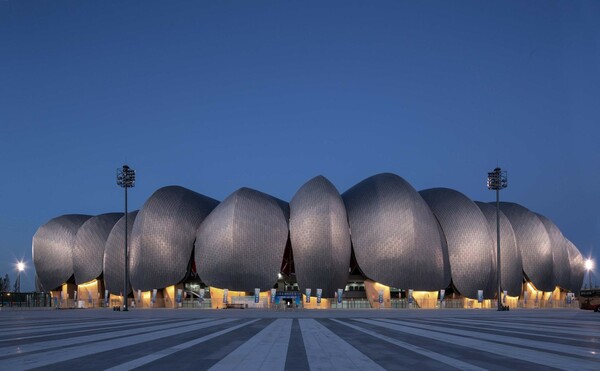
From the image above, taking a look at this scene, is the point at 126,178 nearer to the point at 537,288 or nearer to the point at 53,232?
the point at 53,232

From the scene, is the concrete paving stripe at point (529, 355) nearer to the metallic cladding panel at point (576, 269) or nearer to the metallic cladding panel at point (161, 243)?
the metallic cladding panel at point (161, 243)

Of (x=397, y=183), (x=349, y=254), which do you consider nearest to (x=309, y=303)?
(x=349, y=254)

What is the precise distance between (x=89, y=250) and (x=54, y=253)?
956 centimetres

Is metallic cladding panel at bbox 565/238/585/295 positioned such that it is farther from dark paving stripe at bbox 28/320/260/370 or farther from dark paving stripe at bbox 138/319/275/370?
dark paving stripe at bbox 28/320/260/370

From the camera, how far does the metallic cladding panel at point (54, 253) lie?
87375mm

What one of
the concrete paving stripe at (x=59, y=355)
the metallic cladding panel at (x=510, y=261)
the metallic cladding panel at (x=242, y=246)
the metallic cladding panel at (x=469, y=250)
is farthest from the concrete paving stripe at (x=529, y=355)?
the metallic cladding panel at (x=510, y=261)

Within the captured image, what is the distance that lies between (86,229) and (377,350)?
260 ft

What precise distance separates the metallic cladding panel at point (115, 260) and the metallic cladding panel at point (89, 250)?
5.50 metres

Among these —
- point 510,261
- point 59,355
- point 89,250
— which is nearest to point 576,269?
point 510,261

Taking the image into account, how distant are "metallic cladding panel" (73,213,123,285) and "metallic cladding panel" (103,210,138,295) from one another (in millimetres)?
5497

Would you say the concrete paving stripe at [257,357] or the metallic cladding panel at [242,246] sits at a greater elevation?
the metallic cladding panel at [242,246]

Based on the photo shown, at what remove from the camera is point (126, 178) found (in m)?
59.0

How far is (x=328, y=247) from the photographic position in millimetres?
66375

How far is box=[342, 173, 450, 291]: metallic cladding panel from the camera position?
67125mm
